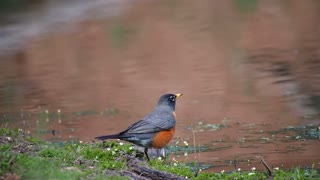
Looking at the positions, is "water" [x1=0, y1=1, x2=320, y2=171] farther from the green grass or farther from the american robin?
the green grass

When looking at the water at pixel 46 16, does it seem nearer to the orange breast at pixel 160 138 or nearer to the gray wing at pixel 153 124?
the gray wing at pixel 153 124

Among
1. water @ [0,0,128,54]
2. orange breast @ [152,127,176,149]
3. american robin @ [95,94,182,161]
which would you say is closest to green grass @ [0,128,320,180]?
american robin @ [95,94,182,161]

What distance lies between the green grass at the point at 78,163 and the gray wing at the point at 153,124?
28 centimetres

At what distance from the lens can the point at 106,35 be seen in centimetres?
2744

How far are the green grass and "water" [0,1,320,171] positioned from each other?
1190 mm

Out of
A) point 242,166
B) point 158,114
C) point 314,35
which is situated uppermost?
point 314,35

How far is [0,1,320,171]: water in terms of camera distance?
40.9 ft

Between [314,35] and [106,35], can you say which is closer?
[314,35]

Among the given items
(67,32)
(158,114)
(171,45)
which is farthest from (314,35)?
(158,114)

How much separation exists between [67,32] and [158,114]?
1775 centimetres

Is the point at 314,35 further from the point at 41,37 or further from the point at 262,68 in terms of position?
the point at 41,37

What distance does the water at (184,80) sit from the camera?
1245 centimetres

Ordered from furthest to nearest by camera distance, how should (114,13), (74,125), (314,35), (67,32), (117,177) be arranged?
(114,13) → (67,32) → (314,35) → (74,125) → (117,177)

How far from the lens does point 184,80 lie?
19.3m
